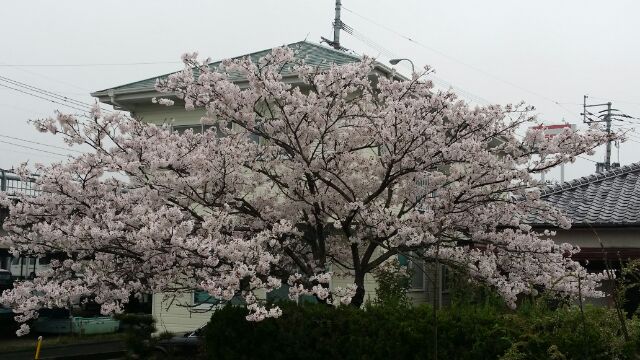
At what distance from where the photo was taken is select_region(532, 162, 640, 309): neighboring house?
42.6ft

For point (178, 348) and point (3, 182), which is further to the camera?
point (3, 182)

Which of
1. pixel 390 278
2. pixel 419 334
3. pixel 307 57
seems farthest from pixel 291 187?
pixel 307 57

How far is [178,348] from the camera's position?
491 inches

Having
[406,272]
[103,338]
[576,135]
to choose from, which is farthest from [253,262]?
[103,338]

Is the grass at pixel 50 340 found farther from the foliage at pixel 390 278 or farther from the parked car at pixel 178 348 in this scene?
the foliage at pixel 390 278

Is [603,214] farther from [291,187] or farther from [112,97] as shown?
[112,97]

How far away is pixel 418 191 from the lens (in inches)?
407

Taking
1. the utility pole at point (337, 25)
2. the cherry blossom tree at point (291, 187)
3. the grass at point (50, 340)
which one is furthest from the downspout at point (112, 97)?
the utility pole at point (337, 25)

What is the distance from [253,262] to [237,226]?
1810mm

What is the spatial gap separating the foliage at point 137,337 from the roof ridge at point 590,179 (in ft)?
30.2

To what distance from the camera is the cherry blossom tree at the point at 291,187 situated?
8.98m

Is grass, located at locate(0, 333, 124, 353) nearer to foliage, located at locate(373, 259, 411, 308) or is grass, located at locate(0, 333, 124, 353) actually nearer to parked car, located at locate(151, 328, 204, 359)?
parked car, located at locate(151, 328, 204, 359)

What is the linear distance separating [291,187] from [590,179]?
29.3 feet

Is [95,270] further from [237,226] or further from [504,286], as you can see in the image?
[504,286]
